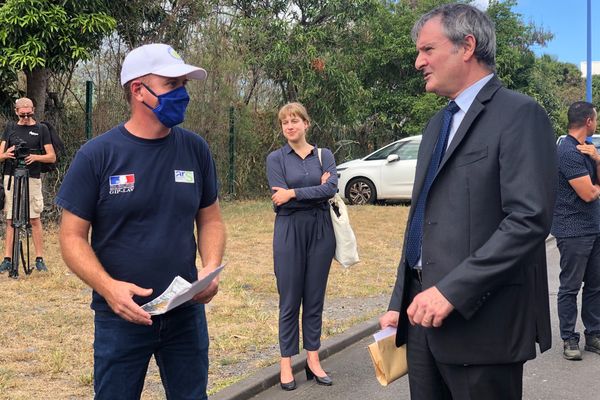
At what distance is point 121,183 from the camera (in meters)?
2.92

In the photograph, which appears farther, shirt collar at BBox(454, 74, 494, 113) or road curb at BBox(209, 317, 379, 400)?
road curb at BBox(209, 317, 379, 400)

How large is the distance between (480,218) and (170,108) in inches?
52.7

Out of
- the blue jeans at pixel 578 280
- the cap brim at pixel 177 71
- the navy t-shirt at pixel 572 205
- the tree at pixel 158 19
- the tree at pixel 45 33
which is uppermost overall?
the tree at pixel 158 19

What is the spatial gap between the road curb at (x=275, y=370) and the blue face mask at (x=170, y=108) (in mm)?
2508

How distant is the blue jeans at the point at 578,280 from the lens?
6.06 meters

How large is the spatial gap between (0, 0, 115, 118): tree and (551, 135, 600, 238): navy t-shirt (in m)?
8.31

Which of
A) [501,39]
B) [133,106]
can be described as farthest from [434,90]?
[501,39]

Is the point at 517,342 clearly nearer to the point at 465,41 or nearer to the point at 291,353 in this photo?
the point at 465,41

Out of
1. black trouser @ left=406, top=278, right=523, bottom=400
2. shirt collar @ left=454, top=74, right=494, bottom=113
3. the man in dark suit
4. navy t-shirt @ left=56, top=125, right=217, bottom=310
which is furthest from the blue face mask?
black trouser @ left=406, top=278, right=523, bottom=400

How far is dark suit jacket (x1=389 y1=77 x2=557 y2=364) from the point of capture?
2.42 metres

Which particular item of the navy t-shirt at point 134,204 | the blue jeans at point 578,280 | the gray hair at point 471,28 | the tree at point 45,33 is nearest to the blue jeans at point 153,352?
the navy t-shirt at point 134,204

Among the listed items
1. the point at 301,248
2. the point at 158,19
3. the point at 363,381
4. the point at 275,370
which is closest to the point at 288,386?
the point at 275,370

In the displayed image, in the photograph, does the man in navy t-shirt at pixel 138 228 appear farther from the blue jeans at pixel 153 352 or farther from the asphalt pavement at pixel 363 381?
the asphalt pavement at pixel 363 381

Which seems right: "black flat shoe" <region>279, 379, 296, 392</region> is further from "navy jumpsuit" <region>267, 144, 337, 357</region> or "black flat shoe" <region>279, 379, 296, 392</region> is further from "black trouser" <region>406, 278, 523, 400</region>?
"black trouser" <region>406, 278, 523, 400</region>
